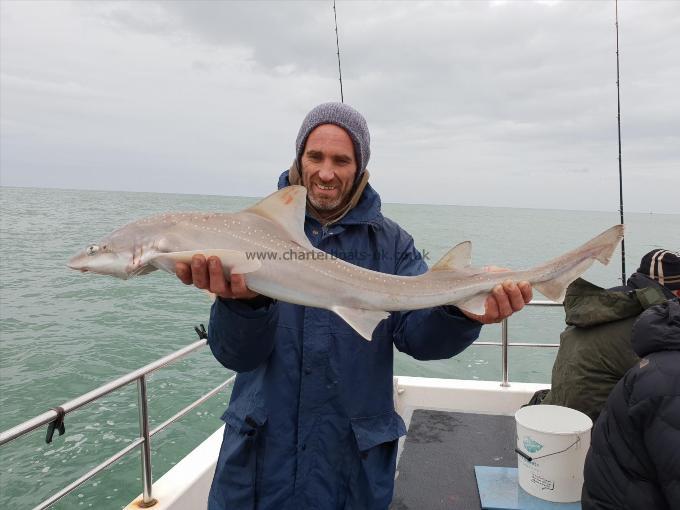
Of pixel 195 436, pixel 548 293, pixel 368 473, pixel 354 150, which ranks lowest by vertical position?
pixel 195 436

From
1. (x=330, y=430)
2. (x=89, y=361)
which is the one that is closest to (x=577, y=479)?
(x=330, y=430)

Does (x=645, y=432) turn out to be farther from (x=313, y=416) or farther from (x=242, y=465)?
(x=242, y=465)

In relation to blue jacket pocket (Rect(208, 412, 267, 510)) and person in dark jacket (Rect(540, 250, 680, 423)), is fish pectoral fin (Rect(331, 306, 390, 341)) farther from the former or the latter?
person in dark jacket (Rect(540, 250, 680, 423))

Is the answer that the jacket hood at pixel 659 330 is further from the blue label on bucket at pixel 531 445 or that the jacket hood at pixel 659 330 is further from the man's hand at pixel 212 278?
the man's hand at pixel 212 278

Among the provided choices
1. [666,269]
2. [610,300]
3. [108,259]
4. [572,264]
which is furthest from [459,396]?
[108,259]

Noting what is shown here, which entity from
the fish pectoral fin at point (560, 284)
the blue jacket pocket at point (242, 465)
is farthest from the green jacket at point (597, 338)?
the blue jacket pocket at point (242, 465)

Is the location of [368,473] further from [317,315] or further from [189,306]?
[189,306]

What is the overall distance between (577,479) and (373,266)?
8.54 ft

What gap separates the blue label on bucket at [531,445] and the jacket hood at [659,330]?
1.33 m

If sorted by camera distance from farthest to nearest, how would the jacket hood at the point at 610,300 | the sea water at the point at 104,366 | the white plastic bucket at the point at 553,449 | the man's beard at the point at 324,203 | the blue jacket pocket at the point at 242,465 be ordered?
the sea water at the point at 104,366, the white plastic bucket at the point at 553,449, the jacket hood at the point at 610,300, the man's beard at the point at 324,203, the blue jacket pocket at the point at 242,465

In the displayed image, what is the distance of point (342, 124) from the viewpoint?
2.46 meters

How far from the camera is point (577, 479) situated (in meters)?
3.73

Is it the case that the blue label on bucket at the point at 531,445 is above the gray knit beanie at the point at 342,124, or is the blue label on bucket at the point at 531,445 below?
below

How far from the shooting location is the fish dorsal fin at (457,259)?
7.46 ft
